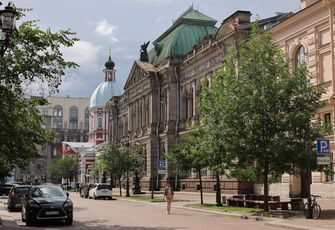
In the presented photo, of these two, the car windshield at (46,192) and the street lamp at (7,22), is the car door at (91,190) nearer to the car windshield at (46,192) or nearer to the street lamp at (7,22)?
the car windshield at (46,192)

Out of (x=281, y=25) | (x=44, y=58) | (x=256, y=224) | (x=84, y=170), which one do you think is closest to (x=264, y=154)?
(x=256, y=224)

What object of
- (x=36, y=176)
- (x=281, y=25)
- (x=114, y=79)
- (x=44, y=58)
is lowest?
(x=36, y=176)

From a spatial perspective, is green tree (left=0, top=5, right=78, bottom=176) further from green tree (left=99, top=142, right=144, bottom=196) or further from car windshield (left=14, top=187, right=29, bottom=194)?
green tree (left=99, top=142, right=144, bottom=196)

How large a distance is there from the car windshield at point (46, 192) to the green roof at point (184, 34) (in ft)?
125

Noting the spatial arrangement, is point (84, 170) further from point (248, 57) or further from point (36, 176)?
point (248, 57)

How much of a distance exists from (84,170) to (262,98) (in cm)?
8450

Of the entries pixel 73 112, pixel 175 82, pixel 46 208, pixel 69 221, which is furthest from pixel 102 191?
pixel 73 112

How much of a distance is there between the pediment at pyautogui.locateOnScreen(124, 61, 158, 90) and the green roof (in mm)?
1683

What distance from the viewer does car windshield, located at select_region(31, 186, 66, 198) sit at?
747 inches

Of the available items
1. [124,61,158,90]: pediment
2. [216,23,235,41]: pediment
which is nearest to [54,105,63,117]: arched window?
[124,61,158,90]: pediment

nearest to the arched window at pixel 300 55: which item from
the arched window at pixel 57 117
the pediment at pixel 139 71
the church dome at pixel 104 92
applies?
the pediment at pixel 139 71

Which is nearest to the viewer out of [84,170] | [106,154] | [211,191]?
[211,191]

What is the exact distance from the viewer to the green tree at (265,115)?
21234 mm

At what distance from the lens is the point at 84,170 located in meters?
102
